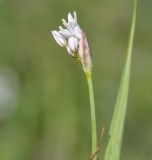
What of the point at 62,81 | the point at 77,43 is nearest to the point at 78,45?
the point at 77,43

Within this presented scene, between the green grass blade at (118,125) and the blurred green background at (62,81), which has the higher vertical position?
the blurred green background at (62,81)

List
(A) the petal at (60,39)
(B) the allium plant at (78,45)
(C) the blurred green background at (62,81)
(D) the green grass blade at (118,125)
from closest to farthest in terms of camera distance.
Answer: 1. (D) the green grass blade at (118,125)
2. (B) the allium plant at (78,45)
3. (A) the petal at (60,39)
4. (C) the blurred green background at (62,81)

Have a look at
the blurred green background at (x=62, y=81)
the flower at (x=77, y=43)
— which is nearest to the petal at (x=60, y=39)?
the flower at (x=77, y=43)

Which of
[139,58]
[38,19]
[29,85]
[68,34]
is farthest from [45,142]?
[68,34]

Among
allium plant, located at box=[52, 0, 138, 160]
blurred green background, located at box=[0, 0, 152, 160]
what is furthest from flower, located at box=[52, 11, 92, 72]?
blurred green background, located at box=[0, 0, 152, 160]

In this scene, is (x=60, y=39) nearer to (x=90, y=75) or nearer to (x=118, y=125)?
(x=90, y=75)

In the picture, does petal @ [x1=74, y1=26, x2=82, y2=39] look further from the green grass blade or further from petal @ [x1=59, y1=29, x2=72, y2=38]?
the green grass blade

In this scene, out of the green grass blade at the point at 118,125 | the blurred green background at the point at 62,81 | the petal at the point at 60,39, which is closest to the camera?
the green grass blade at the point at 118,125

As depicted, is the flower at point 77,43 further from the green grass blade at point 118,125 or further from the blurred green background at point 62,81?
the blurred green background at point 62,81
